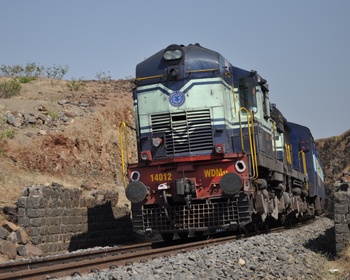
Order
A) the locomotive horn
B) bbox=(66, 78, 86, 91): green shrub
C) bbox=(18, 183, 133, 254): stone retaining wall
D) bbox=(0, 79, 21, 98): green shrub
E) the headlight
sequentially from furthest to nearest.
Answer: bbox=(66, 78, 86, 91): green shrub → bbox=(0, 79, 21, 98): green shrub → bbox=(18, 183, 133, 254): stone retaining wall → the headlight → the locomotive horn

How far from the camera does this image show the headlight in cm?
1303

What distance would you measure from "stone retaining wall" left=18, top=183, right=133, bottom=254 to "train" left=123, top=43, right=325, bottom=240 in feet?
7.06

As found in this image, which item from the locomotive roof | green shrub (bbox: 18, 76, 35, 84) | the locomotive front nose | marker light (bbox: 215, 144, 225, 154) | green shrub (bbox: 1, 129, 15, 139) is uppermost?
green shrub (bbox: 18, 76, 35, 84)

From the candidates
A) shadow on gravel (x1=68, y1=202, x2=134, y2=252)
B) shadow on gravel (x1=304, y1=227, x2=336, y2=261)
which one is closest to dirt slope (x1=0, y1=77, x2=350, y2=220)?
shadow on gravel (x1=68, y1=202, x2=134, y2=252)

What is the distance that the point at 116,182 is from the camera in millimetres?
23188

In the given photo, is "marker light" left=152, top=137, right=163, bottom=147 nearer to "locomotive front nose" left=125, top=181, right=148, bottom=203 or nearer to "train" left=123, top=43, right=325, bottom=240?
"train" left=123, top=43, right=325, bottom=240

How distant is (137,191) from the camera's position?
40.4 ft

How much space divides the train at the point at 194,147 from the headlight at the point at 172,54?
2 cm

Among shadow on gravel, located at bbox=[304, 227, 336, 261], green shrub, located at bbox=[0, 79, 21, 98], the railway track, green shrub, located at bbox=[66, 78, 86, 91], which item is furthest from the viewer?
green shrub, located at bbox=[66, 78, 86, 91]

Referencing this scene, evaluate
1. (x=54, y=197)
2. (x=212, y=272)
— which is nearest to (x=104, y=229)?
(x=54, y=197)

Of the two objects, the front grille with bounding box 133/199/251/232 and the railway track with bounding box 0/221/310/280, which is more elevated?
the front grille with bounding box 133/199/251/232

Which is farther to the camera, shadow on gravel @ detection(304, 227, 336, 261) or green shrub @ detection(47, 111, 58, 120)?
green shrub @ detection(47, 111, 58, 120)

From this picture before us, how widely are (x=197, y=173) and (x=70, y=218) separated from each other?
3976 mm

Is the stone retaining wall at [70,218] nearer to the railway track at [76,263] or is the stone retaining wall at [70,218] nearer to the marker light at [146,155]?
the railway track at [76,263]
